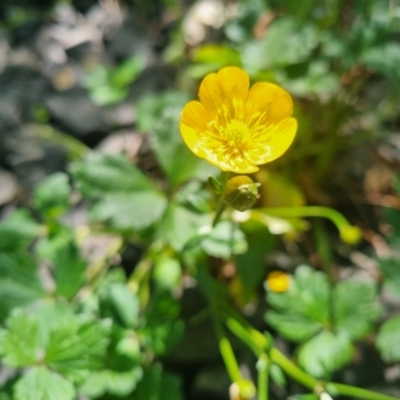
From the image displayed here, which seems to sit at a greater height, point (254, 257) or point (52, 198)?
point (52, 198)

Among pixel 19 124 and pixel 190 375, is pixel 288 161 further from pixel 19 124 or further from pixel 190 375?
pixel 19 124

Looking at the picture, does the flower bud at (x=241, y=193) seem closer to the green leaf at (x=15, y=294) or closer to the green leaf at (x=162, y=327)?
the green leaf at (x=162, y=327)

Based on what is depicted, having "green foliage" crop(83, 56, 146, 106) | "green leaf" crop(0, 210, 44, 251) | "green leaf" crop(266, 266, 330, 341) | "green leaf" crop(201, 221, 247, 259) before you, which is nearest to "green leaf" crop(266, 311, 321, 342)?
"green leaf" crop(266, 266, 330, 341)

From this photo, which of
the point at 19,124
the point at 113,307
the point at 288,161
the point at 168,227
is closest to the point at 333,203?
the point at 288,161

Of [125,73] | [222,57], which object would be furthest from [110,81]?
[222,57]

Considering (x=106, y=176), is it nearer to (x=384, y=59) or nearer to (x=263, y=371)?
(x=263, y=371)

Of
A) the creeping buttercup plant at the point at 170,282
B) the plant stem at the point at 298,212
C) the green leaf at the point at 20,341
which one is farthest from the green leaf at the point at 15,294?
the plant stem at the point at 298,212

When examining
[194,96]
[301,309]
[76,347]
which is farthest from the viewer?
[194,96]
